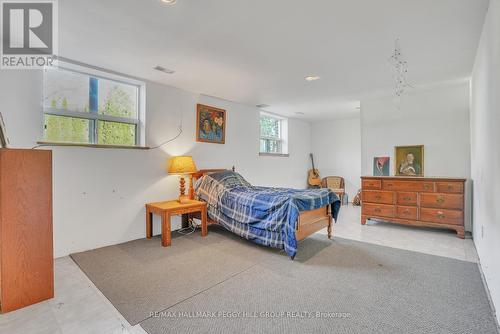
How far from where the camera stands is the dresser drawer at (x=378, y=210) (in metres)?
4.11

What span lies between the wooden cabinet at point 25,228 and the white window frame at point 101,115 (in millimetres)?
1167

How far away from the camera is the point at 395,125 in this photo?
4.51 meters

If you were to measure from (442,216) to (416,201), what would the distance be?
0.37m

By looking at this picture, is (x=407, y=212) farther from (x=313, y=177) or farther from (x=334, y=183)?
(x=313, y=177)

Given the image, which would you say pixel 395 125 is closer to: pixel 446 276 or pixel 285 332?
pixel 446 276

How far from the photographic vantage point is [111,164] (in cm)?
326

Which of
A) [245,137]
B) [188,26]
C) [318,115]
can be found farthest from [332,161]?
[188,26]

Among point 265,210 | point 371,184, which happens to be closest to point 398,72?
point 371,184

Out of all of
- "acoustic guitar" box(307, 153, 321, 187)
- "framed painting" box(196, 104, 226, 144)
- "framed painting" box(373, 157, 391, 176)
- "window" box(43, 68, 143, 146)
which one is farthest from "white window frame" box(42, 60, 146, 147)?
"acoustic guitar" box(307, 153, 321, 187)

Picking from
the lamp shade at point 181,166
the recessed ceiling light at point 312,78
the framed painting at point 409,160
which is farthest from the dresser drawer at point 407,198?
the lamp shade at point 181,166

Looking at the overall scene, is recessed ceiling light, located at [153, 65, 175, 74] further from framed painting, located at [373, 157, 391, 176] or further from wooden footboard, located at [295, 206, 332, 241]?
framed painting, located at [373, 157, 391, 176]

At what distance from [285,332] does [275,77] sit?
3023 mm

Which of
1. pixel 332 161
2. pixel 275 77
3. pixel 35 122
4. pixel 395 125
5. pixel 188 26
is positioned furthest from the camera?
pixel 332 161

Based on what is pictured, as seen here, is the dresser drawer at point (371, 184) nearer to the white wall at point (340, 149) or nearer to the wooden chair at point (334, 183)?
the wooden chair at point (334, 183)
